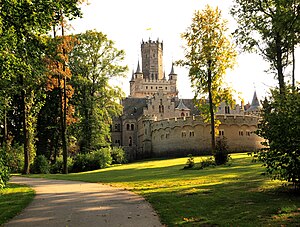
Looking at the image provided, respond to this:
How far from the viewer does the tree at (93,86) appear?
37.0 meters

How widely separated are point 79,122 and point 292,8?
2527 cm

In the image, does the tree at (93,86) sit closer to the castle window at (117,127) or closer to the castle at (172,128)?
the castle at (172,128)

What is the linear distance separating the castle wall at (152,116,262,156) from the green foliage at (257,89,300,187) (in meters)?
34.8

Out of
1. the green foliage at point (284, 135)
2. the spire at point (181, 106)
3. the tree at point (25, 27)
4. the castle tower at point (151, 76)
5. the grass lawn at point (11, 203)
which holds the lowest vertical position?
the grass lawn at point (11, 203)

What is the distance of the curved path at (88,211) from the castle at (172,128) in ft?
70.4

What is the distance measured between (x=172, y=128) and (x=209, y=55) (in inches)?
881

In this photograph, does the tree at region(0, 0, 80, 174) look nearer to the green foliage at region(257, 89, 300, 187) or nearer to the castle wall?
the green foliage at region(257, 89, 300, 187)

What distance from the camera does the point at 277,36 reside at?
21531 millimetres

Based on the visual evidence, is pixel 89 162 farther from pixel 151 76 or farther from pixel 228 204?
pixel 151 76

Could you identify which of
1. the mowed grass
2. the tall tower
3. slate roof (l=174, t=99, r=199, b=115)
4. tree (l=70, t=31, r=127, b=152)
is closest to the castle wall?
tree (l=70, t=31, r=127, b=152)

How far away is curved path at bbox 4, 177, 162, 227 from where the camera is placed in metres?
7.72

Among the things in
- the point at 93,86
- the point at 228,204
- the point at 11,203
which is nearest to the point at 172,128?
the point at 93,86

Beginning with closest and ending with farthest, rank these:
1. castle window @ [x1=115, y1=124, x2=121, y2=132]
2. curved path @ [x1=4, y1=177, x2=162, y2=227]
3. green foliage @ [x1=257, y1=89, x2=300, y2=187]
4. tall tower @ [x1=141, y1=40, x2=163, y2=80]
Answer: curved path @ [x1=4, y1=177, x2=162, y2=227] → green foliage @ [x1=257, y1=89, x2=300, y2=187] → castle window @ [x1=115, y1=124, x2=121, y2=132] → tall tower @ [x1=141, y1=40, x2=163, y2=80]

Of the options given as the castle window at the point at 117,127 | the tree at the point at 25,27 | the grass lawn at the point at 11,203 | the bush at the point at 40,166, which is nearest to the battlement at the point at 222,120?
the castle window at the point at 117,127
